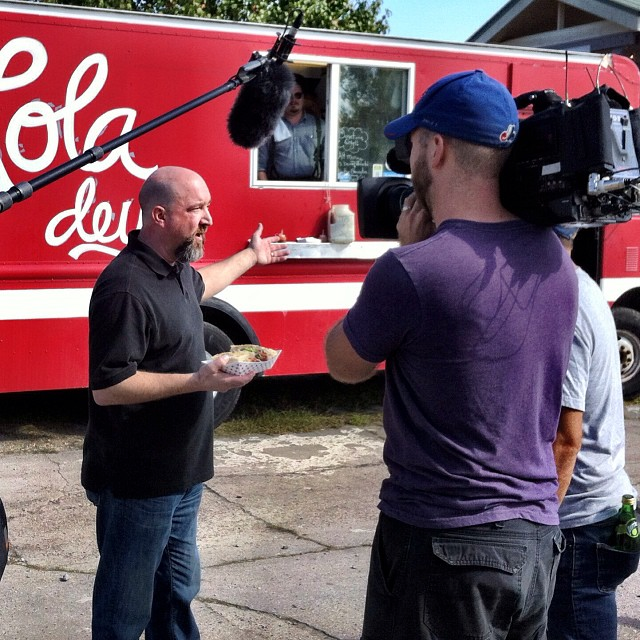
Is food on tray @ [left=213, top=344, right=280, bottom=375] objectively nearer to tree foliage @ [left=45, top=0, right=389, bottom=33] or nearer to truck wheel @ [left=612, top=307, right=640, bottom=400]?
truck wheel @ [left=612, top=307, right=640, bottom=400]

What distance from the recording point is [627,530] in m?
2.88

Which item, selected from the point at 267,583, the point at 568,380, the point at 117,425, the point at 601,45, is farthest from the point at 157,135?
the point at 601,45

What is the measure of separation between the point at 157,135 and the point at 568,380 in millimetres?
5032

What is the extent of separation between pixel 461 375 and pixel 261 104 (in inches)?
142

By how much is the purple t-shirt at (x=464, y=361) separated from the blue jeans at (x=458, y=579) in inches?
1.5

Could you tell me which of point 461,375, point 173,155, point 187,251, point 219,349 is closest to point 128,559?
point 187,251

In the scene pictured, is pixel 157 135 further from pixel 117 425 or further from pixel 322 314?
pixel 117 425

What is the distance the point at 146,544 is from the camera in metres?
3.10

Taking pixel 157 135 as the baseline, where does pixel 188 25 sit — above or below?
above

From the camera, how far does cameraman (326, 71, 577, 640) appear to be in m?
2.15

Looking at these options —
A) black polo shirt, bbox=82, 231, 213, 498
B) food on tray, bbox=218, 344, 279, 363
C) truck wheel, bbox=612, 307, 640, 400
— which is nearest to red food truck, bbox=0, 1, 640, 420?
truck wheel, bbox=612, 307, 640, 400

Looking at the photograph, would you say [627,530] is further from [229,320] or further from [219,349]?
[229,320]

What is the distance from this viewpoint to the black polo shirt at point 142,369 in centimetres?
307

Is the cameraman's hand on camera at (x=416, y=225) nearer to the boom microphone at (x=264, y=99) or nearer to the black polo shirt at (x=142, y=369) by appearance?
the black polo shirt at (x=142, y=369)
